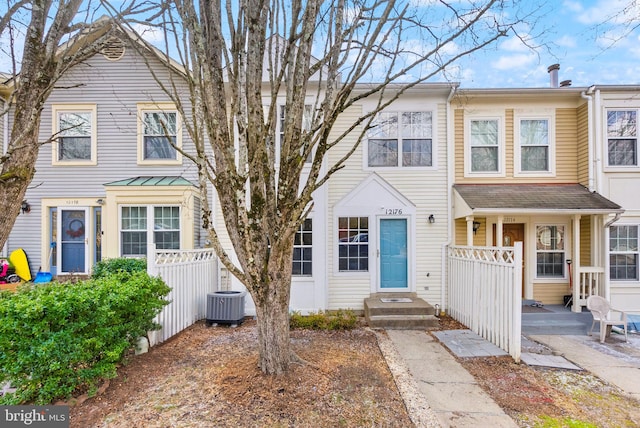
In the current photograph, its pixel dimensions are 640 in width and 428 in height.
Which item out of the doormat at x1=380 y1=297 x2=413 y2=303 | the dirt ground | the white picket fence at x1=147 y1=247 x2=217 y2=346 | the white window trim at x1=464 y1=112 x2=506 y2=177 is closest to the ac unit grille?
the white picket fence at x1=147 y1=247 x2=217 y2=346

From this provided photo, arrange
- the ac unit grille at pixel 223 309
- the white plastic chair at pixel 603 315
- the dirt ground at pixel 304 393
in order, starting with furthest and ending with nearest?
the ac unit grille at pixel 223 309, the white plastic chair at pixel 603 315, the dirt ground at pixel 304 393

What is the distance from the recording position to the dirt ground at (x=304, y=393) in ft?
10.4

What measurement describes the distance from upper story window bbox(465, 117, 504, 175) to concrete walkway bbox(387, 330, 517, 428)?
15.9 ft

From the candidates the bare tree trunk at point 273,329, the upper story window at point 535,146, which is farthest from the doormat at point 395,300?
the upper story window at point 535,146

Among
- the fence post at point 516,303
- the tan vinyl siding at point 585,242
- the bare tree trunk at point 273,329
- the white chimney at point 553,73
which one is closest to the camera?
the bare tree trunk at point 273,329

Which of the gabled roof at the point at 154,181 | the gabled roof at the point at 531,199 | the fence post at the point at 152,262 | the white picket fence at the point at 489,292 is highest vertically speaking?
the gabled roof at the point at 154,181

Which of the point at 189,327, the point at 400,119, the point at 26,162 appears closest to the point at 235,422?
the point at 189,327

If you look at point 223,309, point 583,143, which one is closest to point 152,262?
point 223,309

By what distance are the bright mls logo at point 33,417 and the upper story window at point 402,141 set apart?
23.4 feet

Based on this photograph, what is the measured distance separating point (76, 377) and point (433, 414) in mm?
3968

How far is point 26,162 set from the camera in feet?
14.3

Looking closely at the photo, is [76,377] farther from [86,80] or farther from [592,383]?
[86,80]

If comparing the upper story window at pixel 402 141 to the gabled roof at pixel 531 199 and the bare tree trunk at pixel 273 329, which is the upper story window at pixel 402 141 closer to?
the gabled roof at pixel 531 199

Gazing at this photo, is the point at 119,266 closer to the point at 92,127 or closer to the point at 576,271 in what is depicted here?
the point at 92,127
